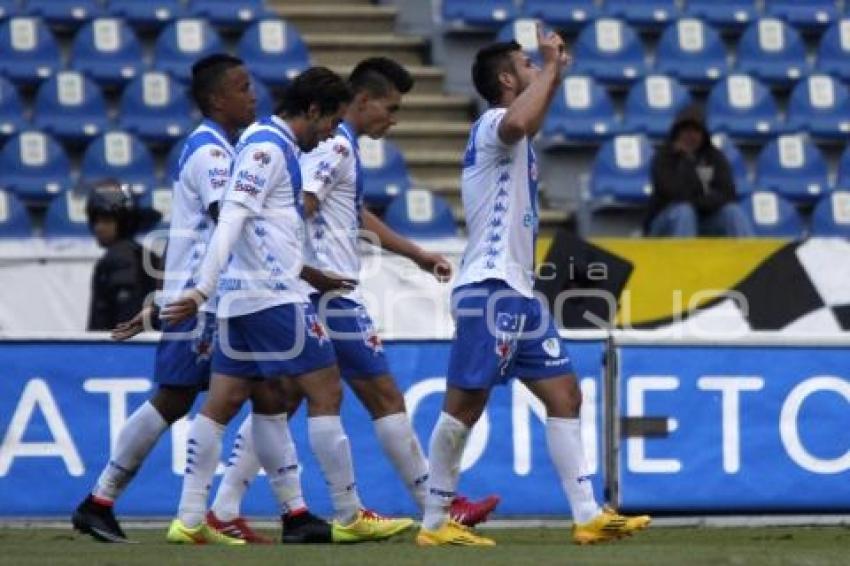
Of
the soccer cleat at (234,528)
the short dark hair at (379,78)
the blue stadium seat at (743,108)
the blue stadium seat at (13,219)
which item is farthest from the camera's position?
the blue stadium seat at (743,108)

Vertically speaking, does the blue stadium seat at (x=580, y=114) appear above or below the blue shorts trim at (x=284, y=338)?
above

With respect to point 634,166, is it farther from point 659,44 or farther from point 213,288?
point 213,288

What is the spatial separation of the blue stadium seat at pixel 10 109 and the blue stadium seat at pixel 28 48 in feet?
0.95

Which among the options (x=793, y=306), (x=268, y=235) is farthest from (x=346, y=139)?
(x=793, y=306)

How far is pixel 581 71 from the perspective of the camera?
16.3m

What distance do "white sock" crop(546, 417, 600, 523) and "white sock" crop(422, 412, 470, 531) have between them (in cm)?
36

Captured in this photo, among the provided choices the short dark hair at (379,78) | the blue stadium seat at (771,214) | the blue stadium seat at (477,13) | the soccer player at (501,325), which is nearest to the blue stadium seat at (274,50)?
the blue stadium seat at (477,13)

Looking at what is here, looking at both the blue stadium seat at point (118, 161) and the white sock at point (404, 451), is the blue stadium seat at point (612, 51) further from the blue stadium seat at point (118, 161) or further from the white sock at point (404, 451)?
the white sock at point (404, 451)

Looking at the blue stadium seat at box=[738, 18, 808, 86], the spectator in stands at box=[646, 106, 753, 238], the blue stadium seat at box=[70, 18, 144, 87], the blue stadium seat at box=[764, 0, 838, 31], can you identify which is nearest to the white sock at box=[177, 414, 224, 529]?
the spectator in stands at box=[646, 106, 753, 238]

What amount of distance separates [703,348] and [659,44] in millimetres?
6334

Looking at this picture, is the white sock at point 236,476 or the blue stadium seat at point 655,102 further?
the blue stadium seat at point 655,102

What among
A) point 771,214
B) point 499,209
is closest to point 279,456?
point 499,209

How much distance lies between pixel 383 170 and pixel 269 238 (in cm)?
677

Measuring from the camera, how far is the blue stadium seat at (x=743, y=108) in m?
16.4
